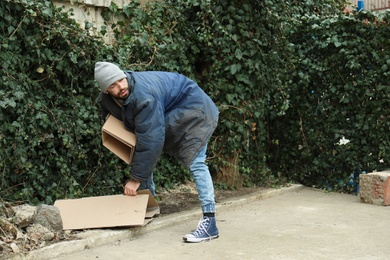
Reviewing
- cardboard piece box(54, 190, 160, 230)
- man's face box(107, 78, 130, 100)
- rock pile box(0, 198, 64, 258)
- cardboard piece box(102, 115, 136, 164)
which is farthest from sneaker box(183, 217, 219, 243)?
man's face box(107, 78, 130, 100)

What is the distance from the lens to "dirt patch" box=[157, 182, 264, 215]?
6715mm

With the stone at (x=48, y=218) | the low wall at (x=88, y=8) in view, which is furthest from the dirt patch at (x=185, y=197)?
the low wall at (x=88, y=8)

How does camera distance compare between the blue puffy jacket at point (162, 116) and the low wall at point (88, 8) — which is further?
the low wall at point (88, 8)

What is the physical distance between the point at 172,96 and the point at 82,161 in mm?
1468

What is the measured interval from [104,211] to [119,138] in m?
0.70

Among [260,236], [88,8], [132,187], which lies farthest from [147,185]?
[88,8]

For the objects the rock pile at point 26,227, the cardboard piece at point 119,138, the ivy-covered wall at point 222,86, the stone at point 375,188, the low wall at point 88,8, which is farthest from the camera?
the stone at point 375,188

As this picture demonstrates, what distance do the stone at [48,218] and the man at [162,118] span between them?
26.0 inches

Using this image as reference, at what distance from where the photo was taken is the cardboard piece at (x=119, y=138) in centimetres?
536

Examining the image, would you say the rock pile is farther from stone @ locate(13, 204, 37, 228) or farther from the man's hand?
the man's hand

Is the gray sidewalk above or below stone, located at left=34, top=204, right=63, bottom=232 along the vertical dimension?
below

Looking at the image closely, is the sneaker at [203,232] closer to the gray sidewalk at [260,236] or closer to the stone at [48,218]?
the gray sidewalk at [260,236]

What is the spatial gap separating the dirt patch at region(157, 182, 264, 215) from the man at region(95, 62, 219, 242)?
1.04 meters

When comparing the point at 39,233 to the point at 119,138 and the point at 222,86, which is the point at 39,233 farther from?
the point at 222,86
